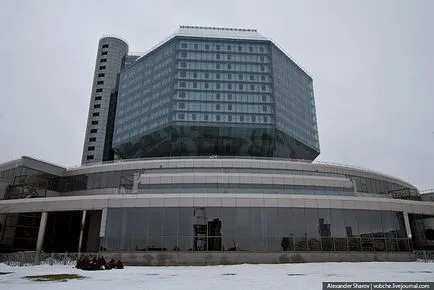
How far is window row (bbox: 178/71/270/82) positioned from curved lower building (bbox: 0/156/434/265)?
1889 inches

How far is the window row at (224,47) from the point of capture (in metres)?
94.4

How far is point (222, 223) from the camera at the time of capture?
36250mm

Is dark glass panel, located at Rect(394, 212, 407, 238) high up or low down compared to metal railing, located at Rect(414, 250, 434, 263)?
up

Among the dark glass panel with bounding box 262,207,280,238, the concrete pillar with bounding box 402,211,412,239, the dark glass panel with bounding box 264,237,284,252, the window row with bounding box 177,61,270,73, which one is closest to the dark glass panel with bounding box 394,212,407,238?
the concrete pillar with bounding box 402,211,412,239

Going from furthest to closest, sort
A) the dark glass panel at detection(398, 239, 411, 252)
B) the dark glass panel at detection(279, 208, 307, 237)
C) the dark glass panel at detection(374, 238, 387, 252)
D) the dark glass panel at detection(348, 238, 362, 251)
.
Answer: the dark glass panel at detection(398, 239, 411, 252) < the dark glass panel at detection(374, 238, 387, 252) < the dark glass panel at detection(348, 238, 362, 251) < the dark glass panel at detection(279, 208, 307, 237)

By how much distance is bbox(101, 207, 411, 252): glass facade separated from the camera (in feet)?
116

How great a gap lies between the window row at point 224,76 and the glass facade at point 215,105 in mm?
261

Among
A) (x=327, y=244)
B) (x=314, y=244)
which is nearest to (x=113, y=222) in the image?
(x=314, y=244)

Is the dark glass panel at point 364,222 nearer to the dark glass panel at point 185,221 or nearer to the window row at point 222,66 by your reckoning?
→ the dark glass panel at point 185,221

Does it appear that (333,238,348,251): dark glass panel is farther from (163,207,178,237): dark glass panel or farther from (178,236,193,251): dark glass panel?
(163,207,178,237): dark glass panel

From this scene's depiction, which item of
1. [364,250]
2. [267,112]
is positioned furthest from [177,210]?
[267,112]

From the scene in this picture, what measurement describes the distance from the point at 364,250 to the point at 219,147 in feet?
171

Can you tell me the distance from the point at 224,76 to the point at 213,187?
50.2m

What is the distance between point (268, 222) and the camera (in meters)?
36.7
